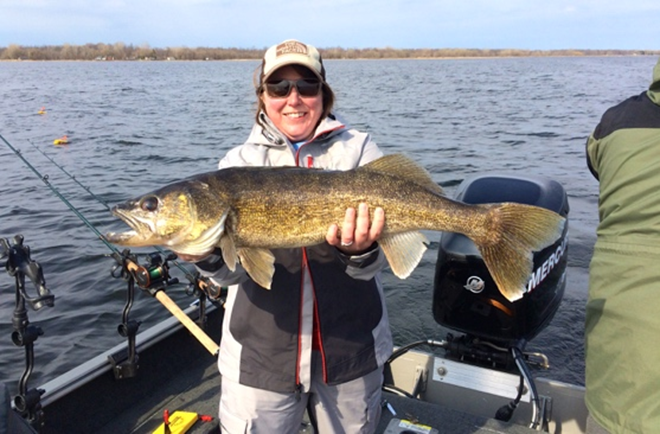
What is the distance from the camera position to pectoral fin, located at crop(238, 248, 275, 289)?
8.23 feet

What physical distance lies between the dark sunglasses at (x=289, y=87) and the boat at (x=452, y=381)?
192 cm

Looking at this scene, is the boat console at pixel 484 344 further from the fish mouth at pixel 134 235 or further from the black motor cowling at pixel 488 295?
the fish mouth at pixel 134 235

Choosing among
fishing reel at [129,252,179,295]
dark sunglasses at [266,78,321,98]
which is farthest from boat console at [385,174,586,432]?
fishing reel at [129,252,179,295]

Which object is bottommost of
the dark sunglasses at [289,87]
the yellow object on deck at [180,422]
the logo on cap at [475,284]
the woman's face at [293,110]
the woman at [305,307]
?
the yellow object on deck at [180,422]

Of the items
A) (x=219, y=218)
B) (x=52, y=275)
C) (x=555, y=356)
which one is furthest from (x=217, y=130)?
(x=219, y=218)

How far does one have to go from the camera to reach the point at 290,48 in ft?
9.36

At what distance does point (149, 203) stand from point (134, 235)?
182 mm

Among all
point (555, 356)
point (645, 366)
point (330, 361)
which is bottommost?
point (555, 356)

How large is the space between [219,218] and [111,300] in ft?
20.3

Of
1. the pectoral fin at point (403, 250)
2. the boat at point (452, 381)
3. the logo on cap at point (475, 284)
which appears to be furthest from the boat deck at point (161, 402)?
the pectoral fin at point (403, 250)

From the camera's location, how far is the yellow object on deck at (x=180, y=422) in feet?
12.2

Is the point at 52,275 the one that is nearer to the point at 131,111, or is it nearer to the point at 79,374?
the point at 79,374

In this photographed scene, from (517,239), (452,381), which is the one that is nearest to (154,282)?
(452,381)

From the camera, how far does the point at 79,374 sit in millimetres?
3791
